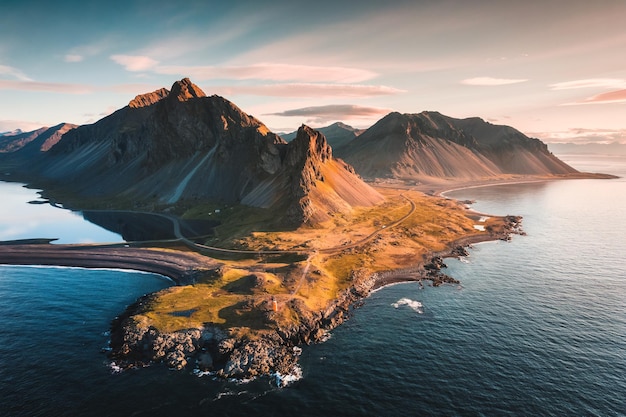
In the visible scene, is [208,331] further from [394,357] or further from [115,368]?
[394,357]

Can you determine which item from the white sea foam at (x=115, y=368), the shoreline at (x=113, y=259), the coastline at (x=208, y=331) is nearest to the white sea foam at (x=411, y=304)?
the coastline at (x=208, y=331)

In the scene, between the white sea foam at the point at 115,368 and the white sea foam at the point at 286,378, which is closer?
the white sea foam at the point at 286,378

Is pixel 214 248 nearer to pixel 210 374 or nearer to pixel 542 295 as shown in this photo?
pixel 210 374

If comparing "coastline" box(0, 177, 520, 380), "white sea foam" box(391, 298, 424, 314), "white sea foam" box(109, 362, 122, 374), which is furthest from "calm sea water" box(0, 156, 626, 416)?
"coastline" box(0, 177, 520, 380)

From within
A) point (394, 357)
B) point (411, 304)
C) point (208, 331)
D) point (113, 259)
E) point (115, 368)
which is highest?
point (113, 259)

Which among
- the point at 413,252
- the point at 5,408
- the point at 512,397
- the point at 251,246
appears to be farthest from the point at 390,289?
the point at 5,408

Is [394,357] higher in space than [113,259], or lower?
lower

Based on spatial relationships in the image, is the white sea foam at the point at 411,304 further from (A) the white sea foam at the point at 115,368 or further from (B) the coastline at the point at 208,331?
(A) the white sea foam at the point at 115,368

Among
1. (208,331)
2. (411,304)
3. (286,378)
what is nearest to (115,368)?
(208,331)
